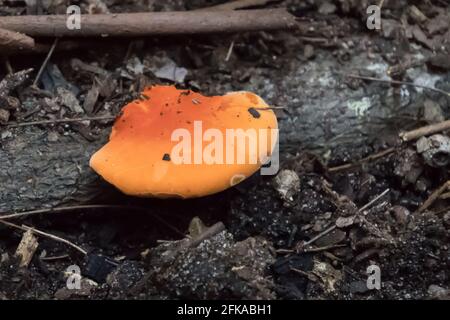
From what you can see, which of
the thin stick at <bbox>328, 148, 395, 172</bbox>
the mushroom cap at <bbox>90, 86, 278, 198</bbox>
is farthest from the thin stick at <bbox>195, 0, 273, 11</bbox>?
the thin stick at <bbox>328, 148, 395, 172</bbox>

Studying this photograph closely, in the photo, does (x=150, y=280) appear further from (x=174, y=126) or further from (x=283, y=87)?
(x=283, y=87)

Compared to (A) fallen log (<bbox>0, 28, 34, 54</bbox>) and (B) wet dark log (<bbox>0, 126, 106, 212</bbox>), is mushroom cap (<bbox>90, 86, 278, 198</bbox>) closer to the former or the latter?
(B) wet dark log (<bbox>0, 126, 106, 212</bbox>)

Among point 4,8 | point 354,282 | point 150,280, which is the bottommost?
point 354,282

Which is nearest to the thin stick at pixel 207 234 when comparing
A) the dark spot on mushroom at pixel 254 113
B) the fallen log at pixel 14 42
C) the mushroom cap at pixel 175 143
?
the mushroom cap at pixel 175 143

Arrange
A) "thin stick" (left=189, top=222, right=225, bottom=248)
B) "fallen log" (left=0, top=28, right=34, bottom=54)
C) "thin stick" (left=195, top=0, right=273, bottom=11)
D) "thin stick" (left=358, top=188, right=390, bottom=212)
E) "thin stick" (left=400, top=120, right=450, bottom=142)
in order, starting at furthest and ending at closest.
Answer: "thin stick" (left=195, top=0, right=273, bottom=11), "thin stick" (left=400, top=120, right=450, bottom=142), "fallen log" (left=0, top=28, right=34, bottom=54), "thin stick" (left=358, top=188, right=390, bottom=212), "thin stick" (left=189, top=222, right=225, bottom=248)

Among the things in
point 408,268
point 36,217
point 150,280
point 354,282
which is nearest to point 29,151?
point 36,217

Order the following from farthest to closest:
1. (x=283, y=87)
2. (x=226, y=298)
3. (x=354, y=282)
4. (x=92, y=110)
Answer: (x=283, y=87) → (x=92, y=110) → (x=354, y=282) → (x=226, y=298)

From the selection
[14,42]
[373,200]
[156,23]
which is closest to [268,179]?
[373,200]
